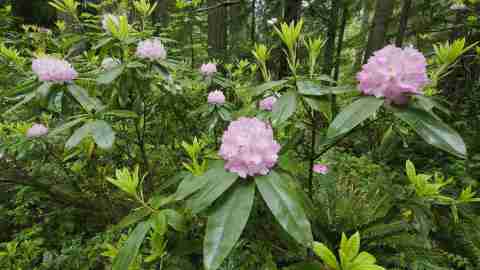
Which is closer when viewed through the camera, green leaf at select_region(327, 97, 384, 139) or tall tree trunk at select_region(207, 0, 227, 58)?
green leaf at select_region(327, 97, 384, 139)

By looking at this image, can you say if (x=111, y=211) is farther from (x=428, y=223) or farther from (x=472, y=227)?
(x=472, y=227)

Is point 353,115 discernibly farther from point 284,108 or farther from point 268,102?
point 268,102

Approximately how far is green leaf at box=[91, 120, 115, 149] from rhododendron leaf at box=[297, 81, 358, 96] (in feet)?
2.56

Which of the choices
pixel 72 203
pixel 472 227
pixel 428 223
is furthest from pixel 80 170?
pixel 472 227

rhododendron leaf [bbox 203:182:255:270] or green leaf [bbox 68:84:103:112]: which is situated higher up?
green leaf [bbox 68:84:103:112]

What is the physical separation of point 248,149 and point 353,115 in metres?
0.33

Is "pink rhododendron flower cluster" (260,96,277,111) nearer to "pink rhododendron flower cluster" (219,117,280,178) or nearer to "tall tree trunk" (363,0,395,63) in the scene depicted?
"pink rhododendron flower cluster" (219,117,280,178)

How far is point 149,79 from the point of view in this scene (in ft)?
5.56

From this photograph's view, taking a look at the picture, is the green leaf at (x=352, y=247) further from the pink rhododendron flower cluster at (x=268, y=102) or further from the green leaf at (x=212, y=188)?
the pink rhododendron flower cluster at (x=268, y=102)

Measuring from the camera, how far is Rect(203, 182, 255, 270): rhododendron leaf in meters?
0.75

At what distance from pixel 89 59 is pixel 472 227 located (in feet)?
9.11

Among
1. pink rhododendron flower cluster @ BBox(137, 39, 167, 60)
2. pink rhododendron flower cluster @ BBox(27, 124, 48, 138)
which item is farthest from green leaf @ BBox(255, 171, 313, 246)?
pink rhododendron flower cluster @ BBox(27, 124, 48, 138)

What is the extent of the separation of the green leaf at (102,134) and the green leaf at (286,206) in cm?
67

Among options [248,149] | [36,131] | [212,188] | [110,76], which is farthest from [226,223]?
[36,131]
